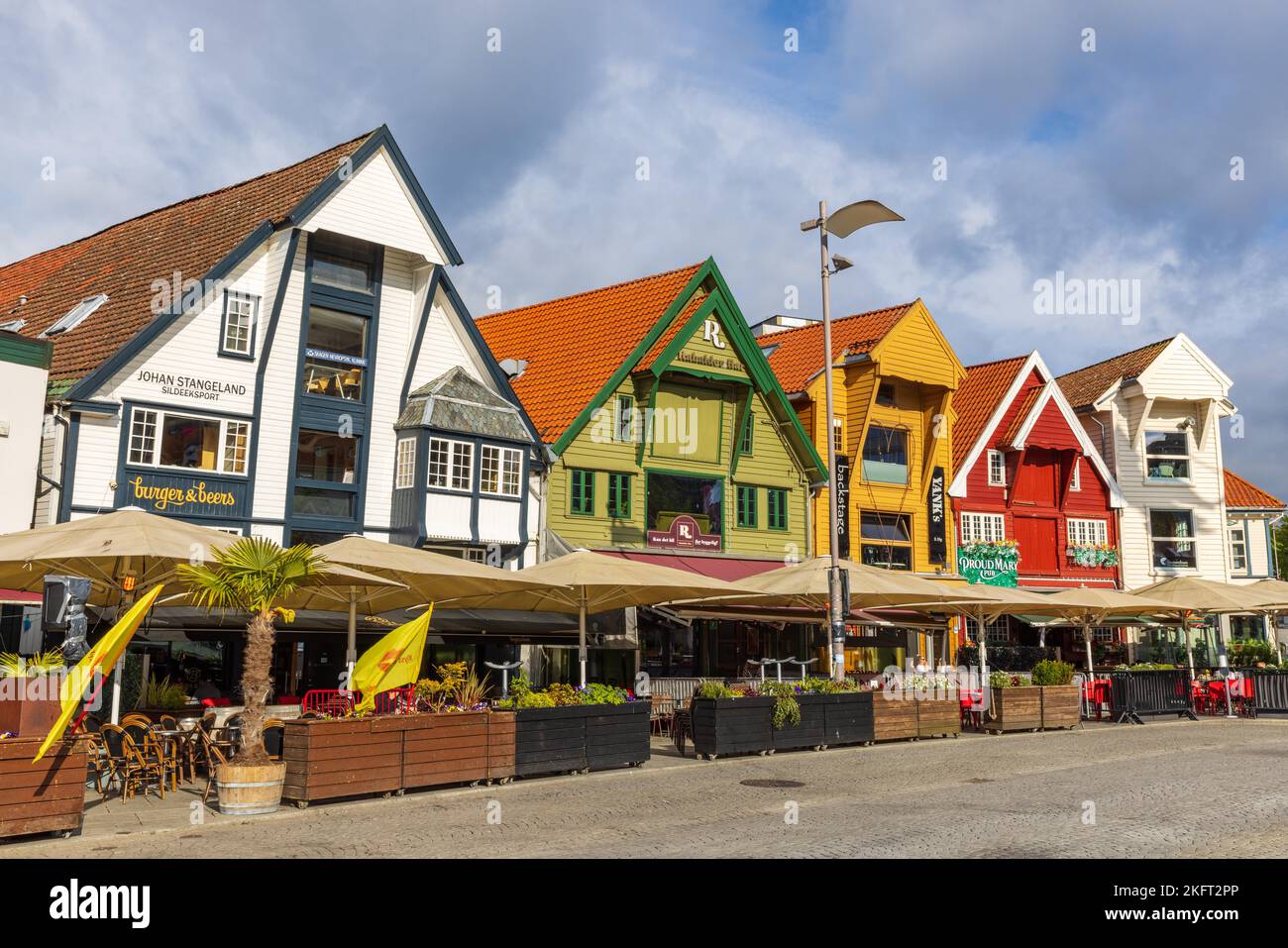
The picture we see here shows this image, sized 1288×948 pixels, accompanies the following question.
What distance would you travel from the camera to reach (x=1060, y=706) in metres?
25.2

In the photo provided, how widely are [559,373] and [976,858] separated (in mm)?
24452

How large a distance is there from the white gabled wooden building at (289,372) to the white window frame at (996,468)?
18868 mm

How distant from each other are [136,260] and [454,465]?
362 inches

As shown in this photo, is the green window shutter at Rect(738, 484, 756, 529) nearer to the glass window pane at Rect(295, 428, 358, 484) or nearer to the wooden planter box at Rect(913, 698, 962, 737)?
the wooden planter box at Rect(913, 698, 962, 737)

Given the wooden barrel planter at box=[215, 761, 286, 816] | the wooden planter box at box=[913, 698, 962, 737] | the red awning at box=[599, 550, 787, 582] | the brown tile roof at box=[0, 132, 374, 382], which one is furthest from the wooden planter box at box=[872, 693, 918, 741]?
the brown tile roof at box=[0, 132, 374, 382]

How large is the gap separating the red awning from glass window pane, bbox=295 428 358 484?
22.6 ft

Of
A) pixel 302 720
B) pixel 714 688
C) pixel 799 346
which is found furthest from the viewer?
pixel 799 346

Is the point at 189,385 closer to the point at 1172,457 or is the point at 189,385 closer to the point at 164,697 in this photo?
the point at 164,697

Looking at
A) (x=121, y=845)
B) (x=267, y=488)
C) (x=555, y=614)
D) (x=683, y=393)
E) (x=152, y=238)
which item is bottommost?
(x=121, y=845)

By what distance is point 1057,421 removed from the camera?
42.0 m

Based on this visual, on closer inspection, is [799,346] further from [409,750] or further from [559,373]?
[409,750]

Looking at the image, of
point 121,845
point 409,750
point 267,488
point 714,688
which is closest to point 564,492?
point 267,488

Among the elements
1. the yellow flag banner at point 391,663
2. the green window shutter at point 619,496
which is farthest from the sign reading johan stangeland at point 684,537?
the yellow flag banner at point 391,663

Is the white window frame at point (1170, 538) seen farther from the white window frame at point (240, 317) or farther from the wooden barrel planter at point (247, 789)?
the wooden barrel planter at point (247, 789)
